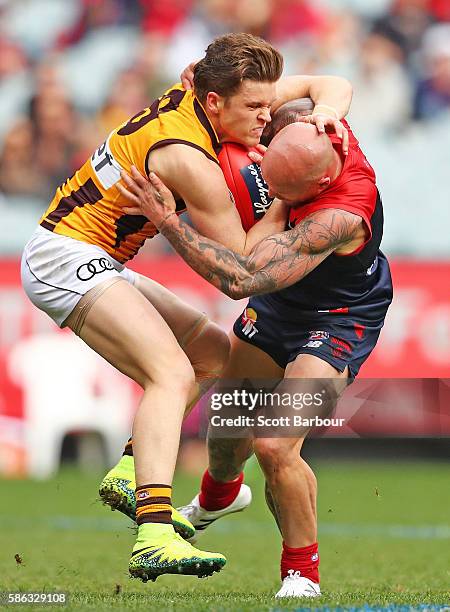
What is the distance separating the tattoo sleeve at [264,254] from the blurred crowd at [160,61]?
10.0m

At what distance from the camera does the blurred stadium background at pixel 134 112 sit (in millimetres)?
13164

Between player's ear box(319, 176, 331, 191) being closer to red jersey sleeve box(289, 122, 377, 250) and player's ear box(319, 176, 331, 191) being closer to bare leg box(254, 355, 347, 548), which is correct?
red jersey sleeve box(289, 122, 377, 250)

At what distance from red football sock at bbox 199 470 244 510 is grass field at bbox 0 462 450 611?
0.43 metres

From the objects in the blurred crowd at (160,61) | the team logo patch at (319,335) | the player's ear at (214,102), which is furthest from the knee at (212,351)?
the blurred crowd at (160,61)

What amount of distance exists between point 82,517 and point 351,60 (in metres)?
7.86

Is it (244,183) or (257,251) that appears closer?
(257,251)

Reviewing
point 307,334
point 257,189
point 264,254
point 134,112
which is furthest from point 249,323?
point 134,112

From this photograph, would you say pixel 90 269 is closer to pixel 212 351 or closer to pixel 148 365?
pixel 148 365

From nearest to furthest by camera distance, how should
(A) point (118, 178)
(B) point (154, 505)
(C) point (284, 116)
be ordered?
(B) point (154, 505) < (A) point (118, 178) < (C) point (284, 116)

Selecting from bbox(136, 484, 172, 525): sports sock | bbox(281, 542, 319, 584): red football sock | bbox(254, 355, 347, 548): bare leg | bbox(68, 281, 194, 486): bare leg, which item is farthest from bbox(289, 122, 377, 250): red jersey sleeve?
bbox(281, 542, 319, 584): red football sock

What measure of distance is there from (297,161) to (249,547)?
3939 millimetres

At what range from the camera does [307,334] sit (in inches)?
241

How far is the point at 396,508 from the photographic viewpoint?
10.9 meters

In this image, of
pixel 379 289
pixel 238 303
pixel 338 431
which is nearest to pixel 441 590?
pixel 338 431
